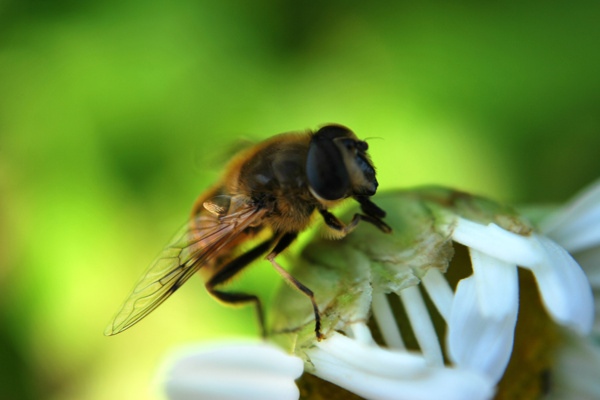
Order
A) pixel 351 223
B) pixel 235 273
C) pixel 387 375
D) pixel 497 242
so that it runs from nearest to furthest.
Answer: pixel 387 375 → pixel 497 242 → pixel 351 223 → pixel 235 273

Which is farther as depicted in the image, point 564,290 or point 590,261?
point 590,261

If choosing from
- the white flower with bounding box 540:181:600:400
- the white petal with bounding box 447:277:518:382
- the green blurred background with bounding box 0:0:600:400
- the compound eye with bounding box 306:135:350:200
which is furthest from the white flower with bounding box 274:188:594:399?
the green blurred background with bounding box 0:0:600:400

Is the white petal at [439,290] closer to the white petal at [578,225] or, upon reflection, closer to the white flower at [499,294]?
the white flower at [499,294]

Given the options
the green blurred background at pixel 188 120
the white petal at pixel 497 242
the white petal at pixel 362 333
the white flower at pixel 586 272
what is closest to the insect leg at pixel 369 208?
the white petal at pixel 497 242

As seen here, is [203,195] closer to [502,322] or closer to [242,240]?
[242,240]

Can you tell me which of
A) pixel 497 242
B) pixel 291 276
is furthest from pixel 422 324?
pixel 291 276

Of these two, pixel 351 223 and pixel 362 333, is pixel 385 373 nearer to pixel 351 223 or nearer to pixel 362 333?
pixel 362 333

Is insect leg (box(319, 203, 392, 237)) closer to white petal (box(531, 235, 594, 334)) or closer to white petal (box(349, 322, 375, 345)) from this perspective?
white petal (box(349, 322, 375, 345))

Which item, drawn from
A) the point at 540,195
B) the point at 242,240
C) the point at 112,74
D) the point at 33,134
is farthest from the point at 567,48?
the point at 33,134
